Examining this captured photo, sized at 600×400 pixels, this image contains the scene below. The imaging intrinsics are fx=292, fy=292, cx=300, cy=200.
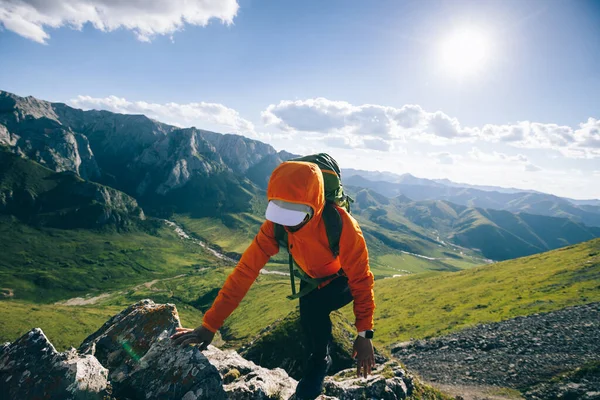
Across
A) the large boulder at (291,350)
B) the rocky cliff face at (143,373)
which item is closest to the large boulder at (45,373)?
the rocky cliff face at (143,373)

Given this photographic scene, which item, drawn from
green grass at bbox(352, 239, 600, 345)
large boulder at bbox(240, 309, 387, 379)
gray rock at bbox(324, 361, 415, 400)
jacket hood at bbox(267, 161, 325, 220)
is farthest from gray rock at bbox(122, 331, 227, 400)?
green grass at bbox(352, 239, 600, 345)

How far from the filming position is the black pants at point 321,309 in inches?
294

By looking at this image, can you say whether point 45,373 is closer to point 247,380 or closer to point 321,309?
point 247,380

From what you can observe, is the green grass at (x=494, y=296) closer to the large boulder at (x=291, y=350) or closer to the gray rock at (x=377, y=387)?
the large boulder at (x=291, y=350)

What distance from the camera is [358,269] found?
21.6 ft

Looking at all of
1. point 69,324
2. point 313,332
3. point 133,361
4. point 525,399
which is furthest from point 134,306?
point 69,324

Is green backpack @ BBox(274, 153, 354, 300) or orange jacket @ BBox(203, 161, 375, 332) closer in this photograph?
orange jacket @ BBox(203, 161, 375, 332)

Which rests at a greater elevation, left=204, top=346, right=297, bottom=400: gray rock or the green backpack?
the green backpack

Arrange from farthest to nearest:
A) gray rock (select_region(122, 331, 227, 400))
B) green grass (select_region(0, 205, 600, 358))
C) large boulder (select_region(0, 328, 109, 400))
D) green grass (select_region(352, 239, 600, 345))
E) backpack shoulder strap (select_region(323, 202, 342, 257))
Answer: green grass (select_region(0, 205, 600, 358))
green grass (select_region(352, 239, 600, 345))
gray rock (select_region(122, 331, 227, 400))
backpack shoulder strap (select_region(323, 202, 342, 257))
large boulder (select_region(0, 328, 109, 400))

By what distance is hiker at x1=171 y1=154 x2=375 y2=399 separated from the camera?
571cm

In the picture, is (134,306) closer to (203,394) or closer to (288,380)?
(203,394)

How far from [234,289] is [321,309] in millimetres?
2288

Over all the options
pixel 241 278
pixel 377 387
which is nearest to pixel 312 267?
pixel 241 278

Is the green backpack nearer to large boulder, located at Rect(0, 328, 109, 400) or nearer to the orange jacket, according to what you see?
the orange jacket
